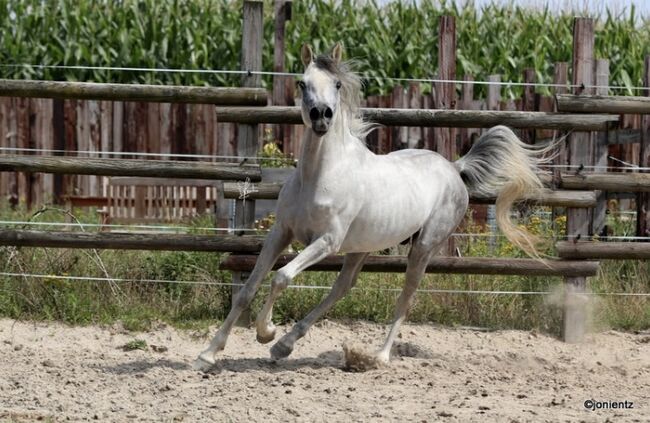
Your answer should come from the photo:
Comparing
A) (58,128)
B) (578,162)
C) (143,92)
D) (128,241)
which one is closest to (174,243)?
(128,241)

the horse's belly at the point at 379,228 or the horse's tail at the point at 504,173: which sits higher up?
the horse's tail at the point at 504,173

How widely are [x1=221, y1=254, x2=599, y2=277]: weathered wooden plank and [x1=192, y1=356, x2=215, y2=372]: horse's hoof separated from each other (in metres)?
1.47

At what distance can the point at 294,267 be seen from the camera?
20.7 feet

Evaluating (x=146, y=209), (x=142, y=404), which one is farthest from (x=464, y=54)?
(x=142, y=404)

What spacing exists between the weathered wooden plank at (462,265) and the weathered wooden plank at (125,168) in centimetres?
64

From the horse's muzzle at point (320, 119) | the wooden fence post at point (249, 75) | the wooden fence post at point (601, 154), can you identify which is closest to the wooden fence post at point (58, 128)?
the wooden fence post at point (601, 154)

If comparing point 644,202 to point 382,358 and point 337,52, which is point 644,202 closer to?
point 382,358

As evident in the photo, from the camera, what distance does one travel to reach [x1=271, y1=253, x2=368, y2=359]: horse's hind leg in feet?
22.1

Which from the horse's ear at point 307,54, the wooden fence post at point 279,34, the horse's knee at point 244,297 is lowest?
the horse's knee at point 244,297

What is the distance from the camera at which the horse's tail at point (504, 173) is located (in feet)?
25.2

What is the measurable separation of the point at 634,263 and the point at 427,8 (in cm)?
1028

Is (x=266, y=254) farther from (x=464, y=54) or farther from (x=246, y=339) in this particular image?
(x=464, y=54)

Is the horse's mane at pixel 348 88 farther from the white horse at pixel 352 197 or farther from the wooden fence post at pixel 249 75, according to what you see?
the wooden fence post at pixel 249 75

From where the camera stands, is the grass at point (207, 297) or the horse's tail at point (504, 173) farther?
the grass at point (207, 297)
